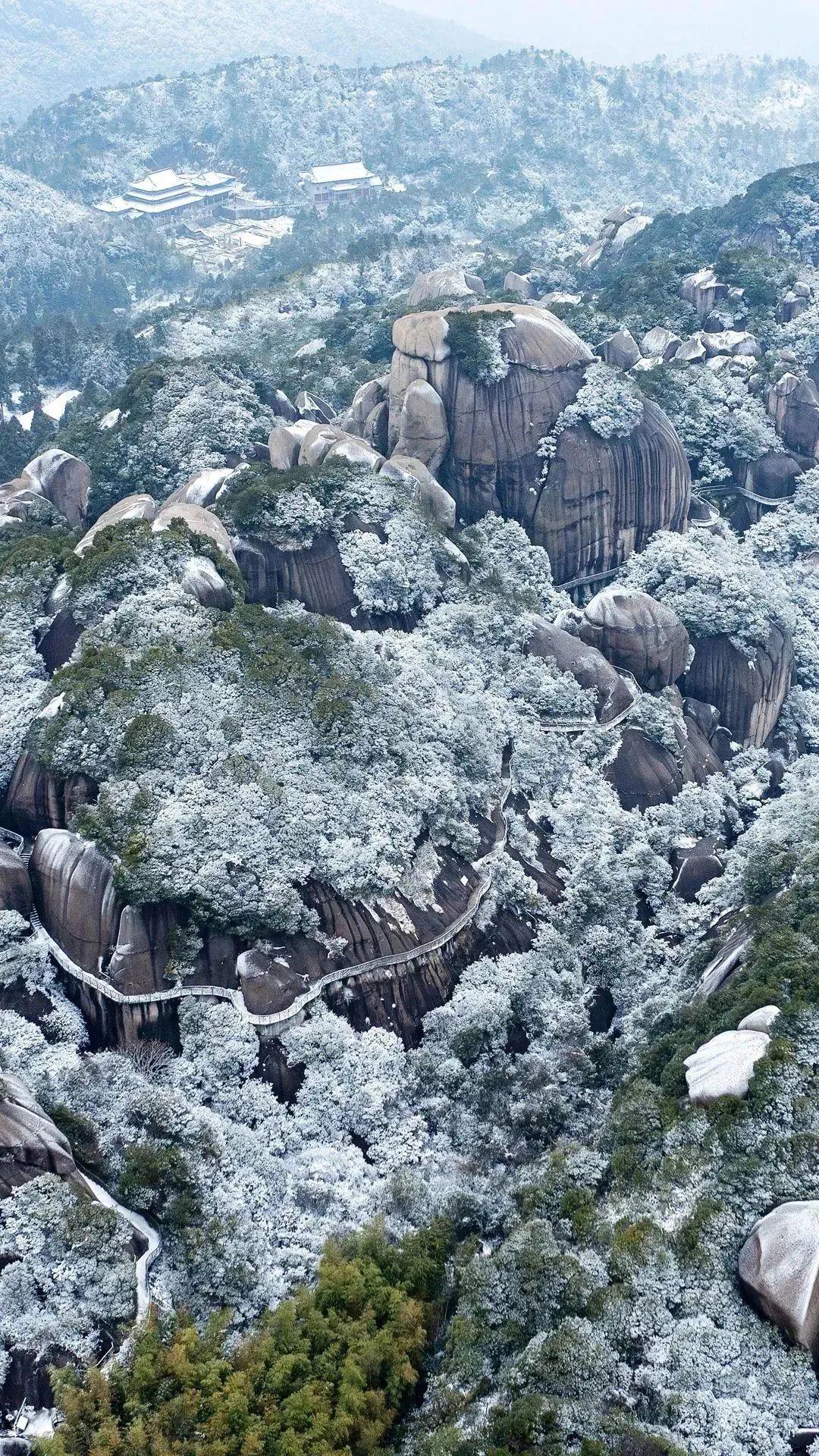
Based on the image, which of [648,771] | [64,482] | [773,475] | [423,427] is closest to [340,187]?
[773,475]

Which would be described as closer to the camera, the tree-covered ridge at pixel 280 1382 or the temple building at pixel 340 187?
the tree-covered ridge at pixel 280 1382

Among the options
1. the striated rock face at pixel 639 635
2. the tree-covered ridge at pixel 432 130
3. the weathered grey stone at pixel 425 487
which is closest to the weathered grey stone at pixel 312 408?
the weathered grey stone at pixel 425 487

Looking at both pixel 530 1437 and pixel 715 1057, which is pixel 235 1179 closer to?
pixel 530 1437

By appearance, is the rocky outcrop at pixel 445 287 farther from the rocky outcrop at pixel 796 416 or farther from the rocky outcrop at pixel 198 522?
the rocky outcrop at pixel 198 522

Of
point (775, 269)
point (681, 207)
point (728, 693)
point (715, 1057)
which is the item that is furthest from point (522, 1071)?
point (681, 207)

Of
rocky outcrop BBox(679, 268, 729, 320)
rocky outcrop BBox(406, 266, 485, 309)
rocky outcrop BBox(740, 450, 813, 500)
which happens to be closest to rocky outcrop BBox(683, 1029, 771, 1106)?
rocky outcrop BBox(740, 450, 813, 500)

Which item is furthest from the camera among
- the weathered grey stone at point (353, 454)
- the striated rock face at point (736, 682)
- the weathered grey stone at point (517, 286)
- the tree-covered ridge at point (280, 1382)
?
the weathered grey stone at point (517, 286)

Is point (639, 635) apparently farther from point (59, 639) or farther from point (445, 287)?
point (445, 287)
